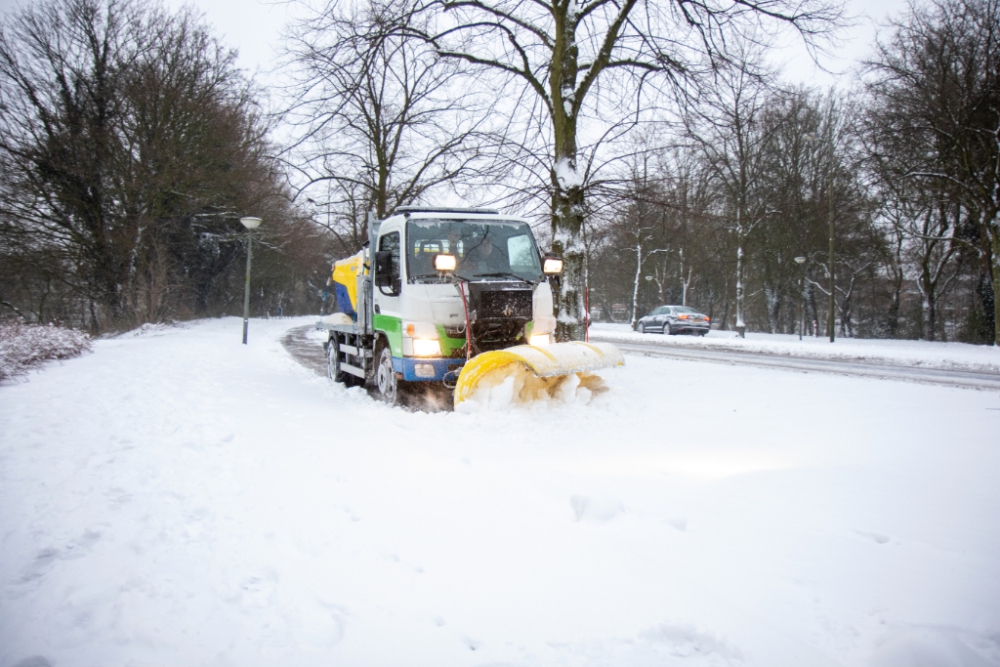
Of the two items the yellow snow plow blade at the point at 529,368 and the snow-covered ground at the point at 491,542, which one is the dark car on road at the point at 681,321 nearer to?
the snow-covered ground at the point at 491,542

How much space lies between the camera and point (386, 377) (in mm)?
8031

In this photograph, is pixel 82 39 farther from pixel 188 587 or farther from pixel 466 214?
pixel 188 587

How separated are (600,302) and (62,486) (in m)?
56.0

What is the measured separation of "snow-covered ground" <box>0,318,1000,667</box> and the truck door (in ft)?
5.84

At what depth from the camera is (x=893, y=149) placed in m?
21.9

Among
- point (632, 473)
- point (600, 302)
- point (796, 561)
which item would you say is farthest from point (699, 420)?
point (600, 302)

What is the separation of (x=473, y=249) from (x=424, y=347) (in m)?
Answer: 1.59

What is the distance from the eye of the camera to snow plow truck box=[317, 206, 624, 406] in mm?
6590

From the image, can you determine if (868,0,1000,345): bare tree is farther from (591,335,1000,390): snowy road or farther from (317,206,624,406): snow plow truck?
(317,206,624,406): snow plow truck

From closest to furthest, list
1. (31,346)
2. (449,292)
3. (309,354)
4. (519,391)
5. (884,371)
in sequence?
(519,391) < (449,292) < (31,346) < (884,371) < (309,354)

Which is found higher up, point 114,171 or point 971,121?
point 971,121

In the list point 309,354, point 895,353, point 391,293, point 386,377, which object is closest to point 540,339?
point 391,293

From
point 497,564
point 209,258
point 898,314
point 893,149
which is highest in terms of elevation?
point 893,149

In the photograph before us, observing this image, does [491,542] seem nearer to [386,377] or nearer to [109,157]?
[386,377]
